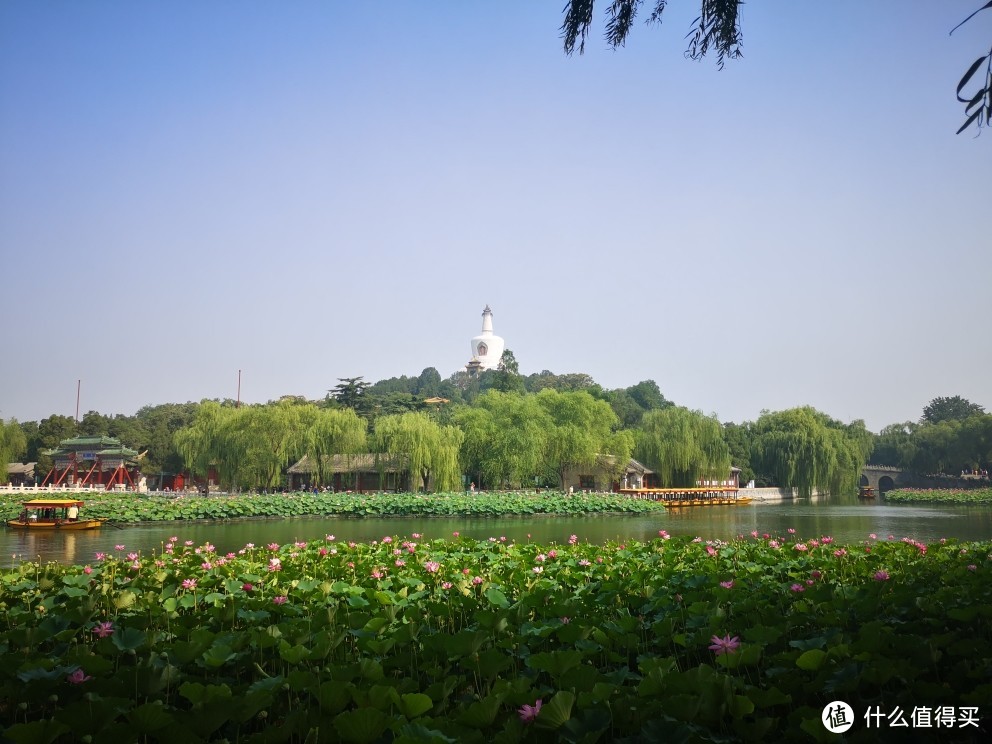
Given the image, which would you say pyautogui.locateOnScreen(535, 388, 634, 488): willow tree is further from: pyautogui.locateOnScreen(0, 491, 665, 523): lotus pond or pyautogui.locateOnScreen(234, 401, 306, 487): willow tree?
pyautogui.locateOnScreen(234, 401, 306, 487): willow tree

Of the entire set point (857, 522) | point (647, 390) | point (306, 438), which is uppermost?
point (647, 390)

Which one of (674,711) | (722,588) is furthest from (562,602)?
(674,711)

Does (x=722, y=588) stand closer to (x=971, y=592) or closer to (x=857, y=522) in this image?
(x=971, y=592)

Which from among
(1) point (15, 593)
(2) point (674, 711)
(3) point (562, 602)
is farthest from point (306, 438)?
(2) point (674, 711)

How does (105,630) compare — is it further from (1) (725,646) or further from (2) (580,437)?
(2) (580,437)

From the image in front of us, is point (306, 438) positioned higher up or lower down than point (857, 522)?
higher up

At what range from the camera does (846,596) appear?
399 centimetres

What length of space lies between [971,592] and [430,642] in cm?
257

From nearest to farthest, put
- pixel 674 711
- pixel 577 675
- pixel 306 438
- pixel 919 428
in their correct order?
pixel 674 711 → pixel 577 675 → pixel 306 438 → pixel 919 428

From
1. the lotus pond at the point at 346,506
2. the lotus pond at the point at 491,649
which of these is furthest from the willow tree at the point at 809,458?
the lotus pond at the point at 491,649

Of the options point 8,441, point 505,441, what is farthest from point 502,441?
point 8,441

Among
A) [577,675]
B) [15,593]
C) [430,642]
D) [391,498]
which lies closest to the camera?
[577,675]

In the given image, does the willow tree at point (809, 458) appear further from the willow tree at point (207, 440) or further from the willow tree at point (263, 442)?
the willow tree at point (207, 440)

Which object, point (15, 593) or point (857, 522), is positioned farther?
point (857, 522)
